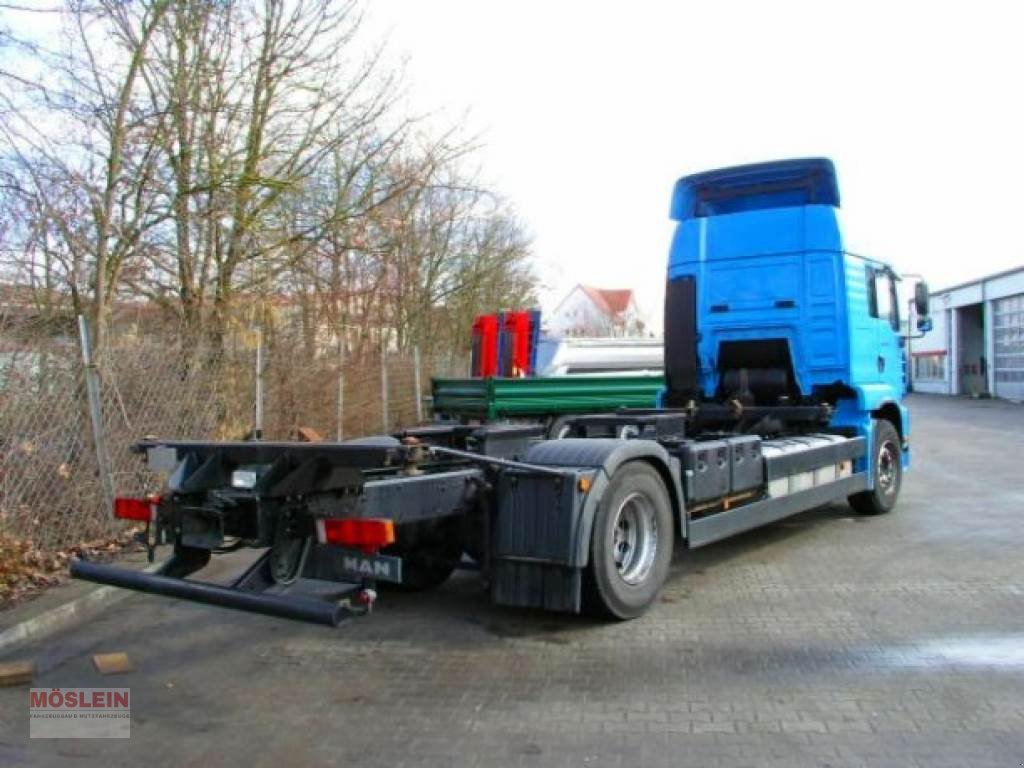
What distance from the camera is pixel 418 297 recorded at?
23.5 metres

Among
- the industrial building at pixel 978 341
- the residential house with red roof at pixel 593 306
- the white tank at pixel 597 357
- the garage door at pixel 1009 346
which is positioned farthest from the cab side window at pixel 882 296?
the residential house with red roof at pixel 593 306

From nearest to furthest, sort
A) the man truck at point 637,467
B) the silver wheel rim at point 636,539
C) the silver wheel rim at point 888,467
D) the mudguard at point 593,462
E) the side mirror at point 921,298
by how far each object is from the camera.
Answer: the man truck at point 637,467, the mudguard at point 593,462, the silver wheel rim at point 636,539, the silver wheel rim at point 888,467, the side mirror at point 921,298

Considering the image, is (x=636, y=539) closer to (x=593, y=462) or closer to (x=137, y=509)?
(x=593, y=462)

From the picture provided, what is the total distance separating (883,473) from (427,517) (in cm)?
658

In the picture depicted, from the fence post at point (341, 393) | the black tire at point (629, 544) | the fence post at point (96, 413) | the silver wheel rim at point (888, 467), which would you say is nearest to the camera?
the black tire at point (629, 544)

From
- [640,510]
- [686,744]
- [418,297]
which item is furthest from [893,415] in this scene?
[418,297]

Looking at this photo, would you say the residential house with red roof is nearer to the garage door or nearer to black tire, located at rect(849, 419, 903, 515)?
the garage door

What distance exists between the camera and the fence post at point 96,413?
7.69 metres

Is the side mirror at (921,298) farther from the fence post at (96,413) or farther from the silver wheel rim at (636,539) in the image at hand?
the fence post at (96,413)

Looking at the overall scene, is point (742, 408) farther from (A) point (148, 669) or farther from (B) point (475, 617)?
(A) point (148, 669)

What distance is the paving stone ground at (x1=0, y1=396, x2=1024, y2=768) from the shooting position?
406cm

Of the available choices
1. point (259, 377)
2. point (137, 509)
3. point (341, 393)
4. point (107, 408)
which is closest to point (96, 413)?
point (107, 408)

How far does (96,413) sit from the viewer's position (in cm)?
779

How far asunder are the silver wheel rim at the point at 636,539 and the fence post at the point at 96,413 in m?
4.27
